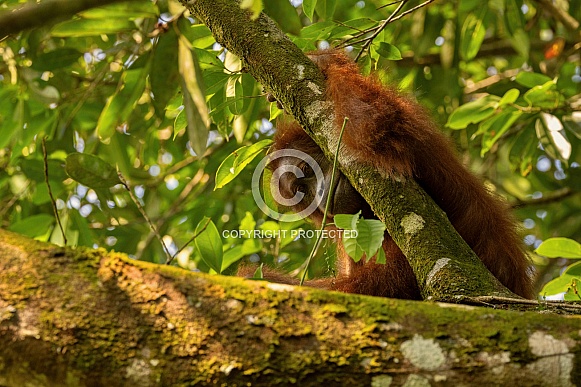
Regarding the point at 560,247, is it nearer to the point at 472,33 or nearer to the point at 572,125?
the point at 572,125

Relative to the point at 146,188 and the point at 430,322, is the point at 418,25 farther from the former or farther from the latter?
the point at 430,322

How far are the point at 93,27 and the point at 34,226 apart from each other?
144 cm

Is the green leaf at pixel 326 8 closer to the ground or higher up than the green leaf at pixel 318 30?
higher up

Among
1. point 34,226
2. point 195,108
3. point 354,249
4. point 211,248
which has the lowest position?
point 354,249

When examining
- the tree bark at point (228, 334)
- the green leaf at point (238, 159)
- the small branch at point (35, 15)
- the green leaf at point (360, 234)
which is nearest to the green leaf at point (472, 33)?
the green leaf at point (238, 159)

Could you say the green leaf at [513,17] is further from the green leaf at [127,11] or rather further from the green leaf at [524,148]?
the green leaf at [127,11]

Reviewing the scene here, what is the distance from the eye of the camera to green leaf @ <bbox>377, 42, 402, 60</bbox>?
10.5 ft

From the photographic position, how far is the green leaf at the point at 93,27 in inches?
134

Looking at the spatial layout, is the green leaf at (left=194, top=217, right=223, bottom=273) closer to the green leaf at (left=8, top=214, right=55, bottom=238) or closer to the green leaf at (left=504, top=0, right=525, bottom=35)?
the green leaf at (left=8, top=214, right=55, bottom=238)

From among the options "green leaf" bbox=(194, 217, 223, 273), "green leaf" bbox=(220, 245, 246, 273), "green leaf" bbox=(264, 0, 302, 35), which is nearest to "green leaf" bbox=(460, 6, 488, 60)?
"green leaf" bbox=(264, 0, 302, 35)

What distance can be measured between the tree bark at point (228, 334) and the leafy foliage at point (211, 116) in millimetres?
671

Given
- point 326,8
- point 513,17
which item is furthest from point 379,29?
point 513,17

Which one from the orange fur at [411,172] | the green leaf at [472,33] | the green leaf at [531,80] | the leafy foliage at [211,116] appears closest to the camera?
the orange fur at [411,172]

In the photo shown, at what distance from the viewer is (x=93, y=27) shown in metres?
3.45
